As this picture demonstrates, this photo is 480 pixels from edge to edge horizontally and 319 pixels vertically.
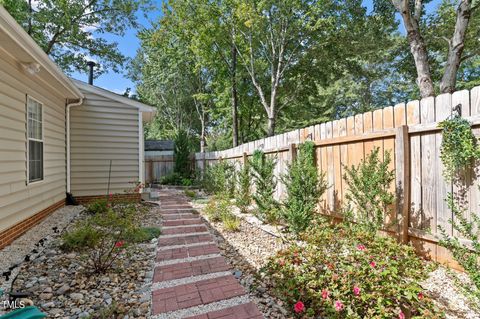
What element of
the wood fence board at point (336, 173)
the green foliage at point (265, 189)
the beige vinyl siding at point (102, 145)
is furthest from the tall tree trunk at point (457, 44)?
the beige vinyl siding at point (102, 145)

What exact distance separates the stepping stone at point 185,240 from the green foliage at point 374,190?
93.5 inches

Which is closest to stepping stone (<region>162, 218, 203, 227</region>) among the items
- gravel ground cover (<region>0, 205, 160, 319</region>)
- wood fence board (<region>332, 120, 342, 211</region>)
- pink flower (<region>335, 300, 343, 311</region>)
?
gravel ground cover (<region>0, 205, 160, 319</region>)

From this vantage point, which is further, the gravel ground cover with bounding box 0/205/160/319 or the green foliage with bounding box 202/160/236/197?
the green foliage with bounding box 202/160/236/197

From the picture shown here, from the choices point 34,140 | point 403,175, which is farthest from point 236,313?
point 34,140

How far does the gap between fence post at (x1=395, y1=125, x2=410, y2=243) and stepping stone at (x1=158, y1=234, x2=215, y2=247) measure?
9.02ft

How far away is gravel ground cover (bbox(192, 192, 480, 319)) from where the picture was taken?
2.16m

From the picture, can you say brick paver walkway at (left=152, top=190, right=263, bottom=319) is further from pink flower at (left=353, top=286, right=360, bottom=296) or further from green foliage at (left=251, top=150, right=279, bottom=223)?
green foliage at (left=251, top=150, right=279, bottom=223)

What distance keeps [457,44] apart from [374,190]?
4.69m

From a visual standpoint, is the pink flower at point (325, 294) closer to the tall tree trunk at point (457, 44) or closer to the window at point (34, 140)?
the window at point (34, 140)

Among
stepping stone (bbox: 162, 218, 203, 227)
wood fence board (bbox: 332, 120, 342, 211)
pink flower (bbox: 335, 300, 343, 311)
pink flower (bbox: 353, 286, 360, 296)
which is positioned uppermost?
wood fence board (bbox: 332, 120, 342, 211)

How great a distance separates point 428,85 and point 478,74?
15761 millimetres

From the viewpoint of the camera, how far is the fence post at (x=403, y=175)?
9.91 ft

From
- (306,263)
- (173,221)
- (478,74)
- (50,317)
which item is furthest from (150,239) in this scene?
(478,74)

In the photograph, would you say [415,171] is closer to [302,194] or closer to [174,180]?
[302,194]
